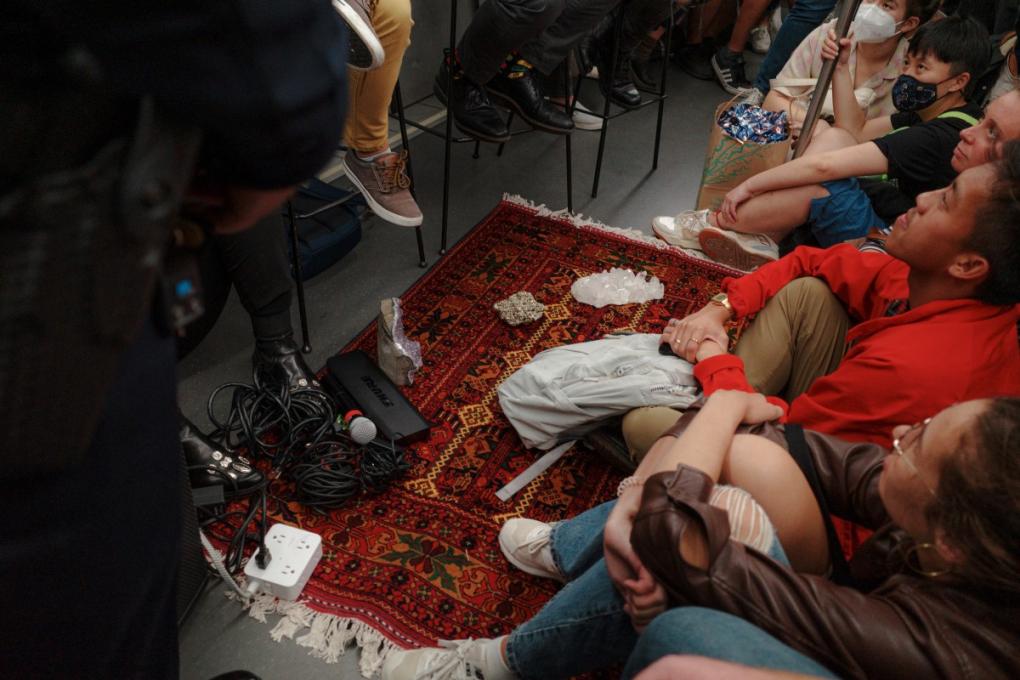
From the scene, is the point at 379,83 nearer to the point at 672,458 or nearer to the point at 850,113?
the point at 672,458

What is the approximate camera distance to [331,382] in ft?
5.74

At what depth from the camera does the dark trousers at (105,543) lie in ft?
1.93

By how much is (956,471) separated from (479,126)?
6.16 ft

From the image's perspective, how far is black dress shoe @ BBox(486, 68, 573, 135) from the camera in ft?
7.88

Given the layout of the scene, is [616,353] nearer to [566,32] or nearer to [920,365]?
[920,365]

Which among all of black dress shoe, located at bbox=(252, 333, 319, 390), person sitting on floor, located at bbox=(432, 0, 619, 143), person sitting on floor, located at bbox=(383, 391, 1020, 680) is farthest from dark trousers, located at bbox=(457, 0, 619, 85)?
person sitting on floor, located at bbox=(383, 391, 1020, 680)

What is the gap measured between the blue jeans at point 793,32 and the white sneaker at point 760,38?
3.30 feet

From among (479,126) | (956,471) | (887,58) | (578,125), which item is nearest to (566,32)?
(479,126)

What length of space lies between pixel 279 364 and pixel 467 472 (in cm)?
52

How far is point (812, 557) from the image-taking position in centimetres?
97

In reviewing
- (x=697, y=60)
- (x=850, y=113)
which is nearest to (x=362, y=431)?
(x=850, y=113)

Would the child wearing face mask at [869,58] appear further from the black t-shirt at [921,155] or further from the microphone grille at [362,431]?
the microphone grille at [362,431]

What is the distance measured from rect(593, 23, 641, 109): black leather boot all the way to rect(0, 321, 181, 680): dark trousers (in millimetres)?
2762

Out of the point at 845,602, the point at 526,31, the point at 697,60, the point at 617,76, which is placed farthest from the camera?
the point at 697,60
